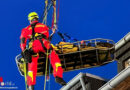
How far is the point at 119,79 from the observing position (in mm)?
17156

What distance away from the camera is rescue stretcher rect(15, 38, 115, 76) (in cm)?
1953

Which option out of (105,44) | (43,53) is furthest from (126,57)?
(43,53)

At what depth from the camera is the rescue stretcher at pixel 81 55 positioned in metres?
19.5

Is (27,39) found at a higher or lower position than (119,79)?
higher

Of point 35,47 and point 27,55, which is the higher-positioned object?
point 35,47

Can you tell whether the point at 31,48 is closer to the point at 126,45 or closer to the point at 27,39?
the point at 27,39

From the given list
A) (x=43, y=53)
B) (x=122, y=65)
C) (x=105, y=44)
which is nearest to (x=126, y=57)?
(x=122, y=65)

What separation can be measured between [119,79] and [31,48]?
10.3 ft

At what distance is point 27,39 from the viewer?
741 inches

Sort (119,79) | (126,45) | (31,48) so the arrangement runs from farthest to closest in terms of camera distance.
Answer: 1. (126,45)
2. (31,48)
3. (119,79)

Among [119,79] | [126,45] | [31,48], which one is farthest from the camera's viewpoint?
[126,45]

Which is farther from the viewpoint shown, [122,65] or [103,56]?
[122,65]

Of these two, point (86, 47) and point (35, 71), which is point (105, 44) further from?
point (35, 71)

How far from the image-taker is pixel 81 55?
64.7 ft
